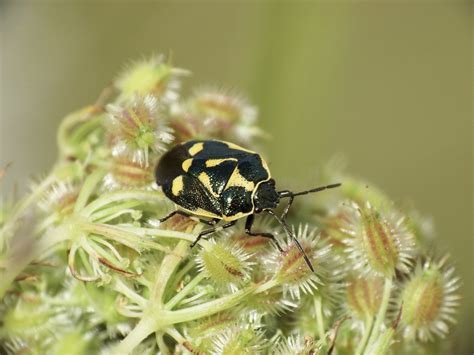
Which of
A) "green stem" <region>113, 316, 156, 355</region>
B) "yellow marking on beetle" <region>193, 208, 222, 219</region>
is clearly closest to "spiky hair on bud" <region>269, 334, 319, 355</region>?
"green stem" <region>113, 316, 156, 355</region>

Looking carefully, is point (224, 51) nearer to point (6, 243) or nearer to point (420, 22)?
point (420, 22)

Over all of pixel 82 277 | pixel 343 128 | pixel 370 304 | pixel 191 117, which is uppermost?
pixel 343 128

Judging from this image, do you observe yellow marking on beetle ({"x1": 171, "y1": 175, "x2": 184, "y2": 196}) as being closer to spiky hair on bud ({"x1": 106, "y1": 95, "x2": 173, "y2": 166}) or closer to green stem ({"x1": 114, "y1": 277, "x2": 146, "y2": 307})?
spiky hair on bud ({"x1": 106, "y1": 95, "x2": 173, "y2": 166})

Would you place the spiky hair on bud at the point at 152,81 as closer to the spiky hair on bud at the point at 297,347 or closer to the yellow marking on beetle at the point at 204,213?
the yellow marking on beetle at the point at 204,213

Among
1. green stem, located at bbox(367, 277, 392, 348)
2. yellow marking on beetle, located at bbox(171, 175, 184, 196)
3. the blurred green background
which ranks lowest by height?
green stem, located at bbox(367, 277, 392, 348)

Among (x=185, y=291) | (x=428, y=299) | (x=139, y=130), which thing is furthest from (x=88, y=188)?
(x=428, y=299)

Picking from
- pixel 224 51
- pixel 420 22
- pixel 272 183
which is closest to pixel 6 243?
pixel 272 183

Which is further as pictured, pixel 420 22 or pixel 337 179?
pixel 420 22

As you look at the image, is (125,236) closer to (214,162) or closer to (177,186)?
(177,186)
